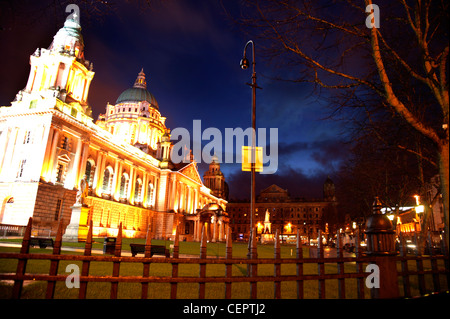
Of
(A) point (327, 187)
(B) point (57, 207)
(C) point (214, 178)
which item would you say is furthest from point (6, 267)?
(A) point (327, 187)

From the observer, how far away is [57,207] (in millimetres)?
38000

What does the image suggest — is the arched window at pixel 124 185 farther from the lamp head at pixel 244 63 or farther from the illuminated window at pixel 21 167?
the lamp head at pixel 244 63

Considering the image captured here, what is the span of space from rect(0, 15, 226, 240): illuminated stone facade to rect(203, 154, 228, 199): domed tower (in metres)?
33.1

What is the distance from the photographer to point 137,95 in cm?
8356

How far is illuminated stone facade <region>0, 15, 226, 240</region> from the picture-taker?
36.2 m

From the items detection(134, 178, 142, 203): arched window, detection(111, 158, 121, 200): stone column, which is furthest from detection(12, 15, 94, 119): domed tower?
detection(134, 178, 142, 203): arched window

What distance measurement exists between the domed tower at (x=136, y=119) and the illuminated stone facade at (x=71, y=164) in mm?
822

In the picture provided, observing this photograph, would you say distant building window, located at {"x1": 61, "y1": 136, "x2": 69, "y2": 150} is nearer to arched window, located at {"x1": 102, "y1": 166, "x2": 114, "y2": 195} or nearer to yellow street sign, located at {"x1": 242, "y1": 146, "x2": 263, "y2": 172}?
arched window, located at {"x1": 102, "y1": 166, "x2": 114, "y2": 195}

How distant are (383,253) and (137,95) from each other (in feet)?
279

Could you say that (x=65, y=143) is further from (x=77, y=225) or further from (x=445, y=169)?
(x=445, y=169)

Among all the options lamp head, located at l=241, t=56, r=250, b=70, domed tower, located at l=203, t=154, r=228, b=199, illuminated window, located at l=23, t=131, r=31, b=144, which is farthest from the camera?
domed tower, located at l=203, t=154, r=228, b=199

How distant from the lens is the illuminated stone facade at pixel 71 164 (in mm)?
36219

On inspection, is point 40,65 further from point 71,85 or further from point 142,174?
point 142,174

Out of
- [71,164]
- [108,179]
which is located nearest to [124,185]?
[108,179]
